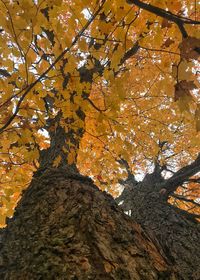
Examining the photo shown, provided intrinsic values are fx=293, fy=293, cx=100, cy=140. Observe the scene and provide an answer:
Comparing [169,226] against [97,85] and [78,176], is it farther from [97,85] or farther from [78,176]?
[97,85]

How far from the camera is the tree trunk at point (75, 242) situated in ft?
4.64

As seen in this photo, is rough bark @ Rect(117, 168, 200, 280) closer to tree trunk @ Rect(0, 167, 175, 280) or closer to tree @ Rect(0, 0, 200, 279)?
tree @ Rect(0, 0, 200, 279)

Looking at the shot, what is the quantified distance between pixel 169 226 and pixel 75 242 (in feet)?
6.77

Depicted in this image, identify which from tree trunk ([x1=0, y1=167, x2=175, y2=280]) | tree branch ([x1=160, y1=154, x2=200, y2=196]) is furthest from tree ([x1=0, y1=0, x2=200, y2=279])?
tree branch ([x1=160, y1=154, x2=200, y2=196])

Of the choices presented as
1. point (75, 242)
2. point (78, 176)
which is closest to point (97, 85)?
point (78, 176)

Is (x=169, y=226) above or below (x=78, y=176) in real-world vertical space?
below

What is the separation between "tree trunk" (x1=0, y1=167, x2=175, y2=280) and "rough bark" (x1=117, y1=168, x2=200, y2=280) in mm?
291

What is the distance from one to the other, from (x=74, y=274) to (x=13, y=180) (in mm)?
2078

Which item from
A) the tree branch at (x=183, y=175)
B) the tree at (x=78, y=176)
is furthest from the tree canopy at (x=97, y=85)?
the tree branch at (x=183, y=175)

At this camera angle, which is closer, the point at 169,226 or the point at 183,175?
the point at 169,226

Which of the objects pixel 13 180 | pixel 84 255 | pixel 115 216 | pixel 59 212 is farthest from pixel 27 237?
pixel 13 180

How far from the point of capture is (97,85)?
5.40 metres

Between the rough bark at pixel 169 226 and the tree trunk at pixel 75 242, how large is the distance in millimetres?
291

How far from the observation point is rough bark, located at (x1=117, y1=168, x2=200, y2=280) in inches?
88.4
